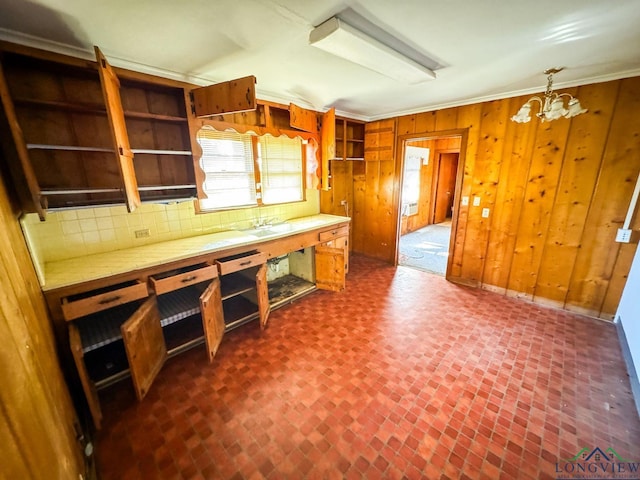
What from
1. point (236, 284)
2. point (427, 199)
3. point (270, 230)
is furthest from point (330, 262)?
point (427, 199)

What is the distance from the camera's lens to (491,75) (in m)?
2.23

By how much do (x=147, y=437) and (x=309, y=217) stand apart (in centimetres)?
273

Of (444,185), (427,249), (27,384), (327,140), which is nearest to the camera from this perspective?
(27,384)

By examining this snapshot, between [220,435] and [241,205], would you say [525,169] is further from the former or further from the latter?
[220,435]

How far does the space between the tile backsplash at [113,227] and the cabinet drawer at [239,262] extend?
1.82 feet

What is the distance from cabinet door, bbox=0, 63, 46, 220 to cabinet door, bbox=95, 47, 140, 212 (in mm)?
380

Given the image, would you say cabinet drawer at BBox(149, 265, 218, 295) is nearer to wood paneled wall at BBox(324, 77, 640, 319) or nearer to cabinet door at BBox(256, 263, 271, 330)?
cabinet door at BBox(256, 263, 271, 330)

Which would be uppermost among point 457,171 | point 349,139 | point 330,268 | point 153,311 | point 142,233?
point 349,139

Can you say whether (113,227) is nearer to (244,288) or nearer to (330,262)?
(244,288)

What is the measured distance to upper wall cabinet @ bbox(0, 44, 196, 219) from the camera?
1458 mm

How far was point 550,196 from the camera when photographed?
8.94ft

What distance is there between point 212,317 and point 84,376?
79 centimetres

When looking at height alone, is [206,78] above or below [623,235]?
above

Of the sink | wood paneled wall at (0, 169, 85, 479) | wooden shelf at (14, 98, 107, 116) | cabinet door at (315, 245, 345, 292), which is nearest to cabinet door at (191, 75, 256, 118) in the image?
wooden shelf at (14, 98, 107, 116)
